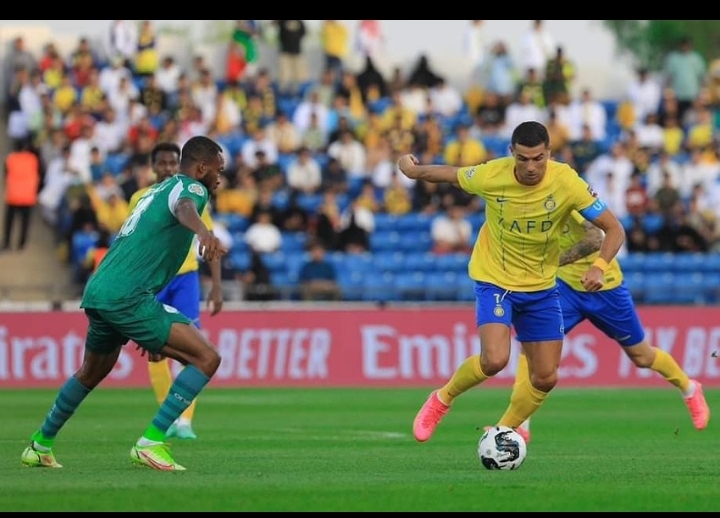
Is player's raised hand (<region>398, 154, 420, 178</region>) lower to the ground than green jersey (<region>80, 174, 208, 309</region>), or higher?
higher

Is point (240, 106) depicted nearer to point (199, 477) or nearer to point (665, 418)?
point (665, 418)

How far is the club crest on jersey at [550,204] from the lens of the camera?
11898 mm

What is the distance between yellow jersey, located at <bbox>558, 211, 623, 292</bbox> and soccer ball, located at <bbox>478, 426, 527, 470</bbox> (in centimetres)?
256

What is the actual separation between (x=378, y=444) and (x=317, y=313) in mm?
10196

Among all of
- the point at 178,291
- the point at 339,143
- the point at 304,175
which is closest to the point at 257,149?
the point at 304,175

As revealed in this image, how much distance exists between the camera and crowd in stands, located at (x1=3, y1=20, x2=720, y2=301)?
27.2 metres

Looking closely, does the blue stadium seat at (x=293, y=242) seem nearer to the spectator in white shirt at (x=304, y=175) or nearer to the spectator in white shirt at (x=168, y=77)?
the spectator in white shirt at (x=304, y=175)

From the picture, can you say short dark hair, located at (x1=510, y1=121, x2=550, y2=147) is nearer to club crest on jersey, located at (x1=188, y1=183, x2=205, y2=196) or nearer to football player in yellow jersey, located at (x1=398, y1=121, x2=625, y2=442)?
football player in yellow jersey, located at (x1=398, y1=121, x2=625, y2=442)

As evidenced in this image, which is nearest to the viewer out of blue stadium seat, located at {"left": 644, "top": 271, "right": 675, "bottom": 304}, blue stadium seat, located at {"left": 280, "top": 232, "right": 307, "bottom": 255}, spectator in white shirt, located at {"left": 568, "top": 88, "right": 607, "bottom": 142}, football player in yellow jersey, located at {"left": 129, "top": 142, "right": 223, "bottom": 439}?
football player in yellow jersey, located at {"left": 129, "top": 142, "right": 223, "bottom": 439}

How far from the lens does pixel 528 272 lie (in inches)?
477

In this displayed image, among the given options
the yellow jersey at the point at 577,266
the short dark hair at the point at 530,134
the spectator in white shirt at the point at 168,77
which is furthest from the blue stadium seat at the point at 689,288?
the short dark hair at the point at 530,134

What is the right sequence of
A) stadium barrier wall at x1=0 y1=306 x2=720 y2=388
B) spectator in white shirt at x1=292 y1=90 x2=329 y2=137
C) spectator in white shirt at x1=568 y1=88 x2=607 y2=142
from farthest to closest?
spectator in white shirt at x1=568 y1=88 x2=607 y2=142 → spectator in white shirt at x1=292 y1=90 x2=329 y2=137 → stadium barrier wall at x1=0 y1=306 x2=720 y2=388

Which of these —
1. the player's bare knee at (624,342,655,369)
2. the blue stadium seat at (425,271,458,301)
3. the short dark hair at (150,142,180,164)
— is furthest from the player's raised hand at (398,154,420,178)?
the blue stadium seat at (425,271,458,301)

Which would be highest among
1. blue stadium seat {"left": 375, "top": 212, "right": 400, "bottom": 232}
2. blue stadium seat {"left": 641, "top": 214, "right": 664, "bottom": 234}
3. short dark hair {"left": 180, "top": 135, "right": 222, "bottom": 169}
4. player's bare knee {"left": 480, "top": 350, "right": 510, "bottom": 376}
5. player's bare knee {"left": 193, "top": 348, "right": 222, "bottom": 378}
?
short dark hair {"left": 180, "top": 135, "right": 222, "bottom": 169}
